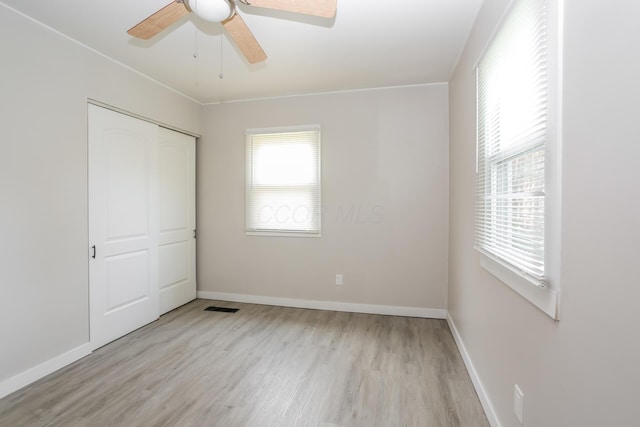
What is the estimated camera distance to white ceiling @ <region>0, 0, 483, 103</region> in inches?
83.7

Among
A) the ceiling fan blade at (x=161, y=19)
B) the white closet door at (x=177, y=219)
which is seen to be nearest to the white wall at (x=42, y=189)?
the white closet door at (x=177, y=219)

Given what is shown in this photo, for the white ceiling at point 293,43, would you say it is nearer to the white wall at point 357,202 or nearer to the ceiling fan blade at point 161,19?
the white wall at point 357,202

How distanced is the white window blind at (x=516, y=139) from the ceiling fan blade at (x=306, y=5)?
0.90 metres

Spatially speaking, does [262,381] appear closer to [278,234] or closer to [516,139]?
[278,234]

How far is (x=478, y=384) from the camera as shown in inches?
80.0

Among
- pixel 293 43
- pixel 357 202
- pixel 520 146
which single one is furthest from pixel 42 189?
pixel 520 146

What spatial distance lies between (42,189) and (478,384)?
11.6 feet

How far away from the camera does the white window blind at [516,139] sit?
46.9 inches

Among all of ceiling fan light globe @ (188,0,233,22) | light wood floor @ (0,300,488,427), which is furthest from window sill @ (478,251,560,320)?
ceiling fan light globe @ (188,0,233,22)

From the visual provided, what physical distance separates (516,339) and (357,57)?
257 centimetres

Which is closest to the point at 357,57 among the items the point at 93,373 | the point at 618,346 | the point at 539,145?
the point at 539,145

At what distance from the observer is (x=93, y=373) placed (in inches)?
91.8

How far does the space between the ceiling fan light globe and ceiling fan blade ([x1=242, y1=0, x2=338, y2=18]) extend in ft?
0.51

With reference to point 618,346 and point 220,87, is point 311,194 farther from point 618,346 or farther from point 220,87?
point 618,346
